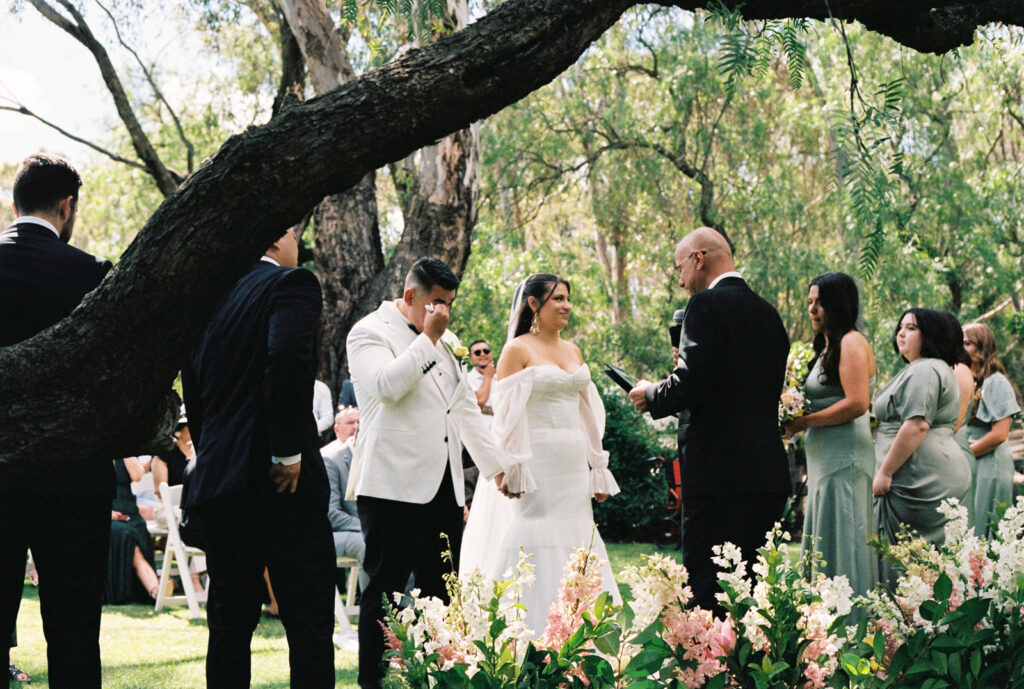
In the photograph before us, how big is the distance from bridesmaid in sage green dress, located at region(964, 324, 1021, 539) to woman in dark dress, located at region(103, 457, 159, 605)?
7.89 meters

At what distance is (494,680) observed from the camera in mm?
2506

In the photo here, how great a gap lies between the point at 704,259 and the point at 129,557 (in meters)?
7.37

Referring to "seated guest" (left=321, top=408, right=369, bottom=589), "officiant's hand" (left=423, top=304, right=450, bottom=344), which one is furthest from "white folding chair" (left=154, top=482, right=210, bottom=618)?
"officiant's hand" (left=423, top=304, right=450, bottom=344)

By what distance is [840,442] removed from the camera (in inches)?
255

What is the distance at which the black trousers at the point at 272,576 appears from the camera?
4332mm

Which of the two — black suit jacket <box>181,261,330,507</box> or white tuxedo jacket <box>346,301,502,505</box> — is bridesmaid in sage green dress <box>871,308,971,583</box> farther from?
black suit jacket <box>181,261,330,507</box>

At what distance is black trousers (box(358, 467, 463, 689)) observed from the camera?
18.1 ft

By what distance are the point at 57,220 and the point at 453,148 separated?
8.43 metres

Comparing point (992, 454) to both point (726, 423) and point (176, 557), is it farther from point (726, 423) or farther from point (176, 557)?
point (176, 557)

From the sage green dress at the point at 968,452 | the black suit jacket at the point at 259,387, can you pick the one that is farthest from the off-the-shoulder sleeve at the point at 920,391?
the black suit jacket at the point at 259,387

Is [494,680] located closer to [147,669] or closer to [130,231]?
[147,669]

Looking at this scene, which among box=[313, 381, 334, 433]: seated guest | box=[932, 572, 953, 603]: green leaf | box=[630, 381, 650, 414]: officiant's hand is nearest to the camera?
box=[932, 572, 953, 603]: green leaf

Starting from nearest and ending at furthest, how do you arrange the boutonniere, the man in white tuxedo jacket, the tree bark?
the tree bark → the man in white tuxedo jacket → the boutonniere

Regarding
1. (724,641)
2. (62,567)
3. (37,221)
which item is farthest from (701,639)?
(37,221)
